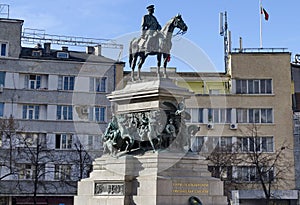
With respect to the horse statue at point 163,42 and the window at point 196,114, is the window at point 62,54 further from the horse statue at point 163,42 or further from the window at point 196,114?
the horse statue at point 163,42

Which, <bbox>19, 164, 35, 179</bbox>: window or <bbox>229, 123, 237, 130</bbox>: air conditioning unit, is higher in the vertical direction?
<bbox>229, 123, 237, 130</bbox>: air conditioning unit

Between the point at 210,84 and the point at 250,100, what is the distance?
191 inches

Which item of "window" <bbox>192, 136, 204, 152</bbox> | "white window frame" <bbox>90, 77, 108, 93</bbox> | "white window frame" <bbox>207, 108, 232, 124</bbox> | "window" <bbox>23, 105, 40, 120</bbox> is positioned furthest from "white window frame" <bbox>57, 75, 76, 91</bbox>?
"white window frame" <bbox>207, 108, 232, 124</bbox>

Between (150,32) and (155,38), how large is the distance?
1.06ft

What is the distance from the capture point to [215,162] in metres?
48.9

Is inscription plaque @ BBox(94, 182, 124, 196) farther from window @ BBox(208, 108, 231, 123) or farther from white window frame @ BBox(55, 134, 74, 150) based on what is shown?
window @ BBox(208, 108, 231, 123)

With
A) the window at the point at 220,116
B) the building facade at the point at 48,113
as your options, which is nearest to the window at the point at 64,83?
the building facade at the point at 48,113

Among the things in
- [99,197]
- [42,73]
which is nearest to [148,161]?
[99,197]

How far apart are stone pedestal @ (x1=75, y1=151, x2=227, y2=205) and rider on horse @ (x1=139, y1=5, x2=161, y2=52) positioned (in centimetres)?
466

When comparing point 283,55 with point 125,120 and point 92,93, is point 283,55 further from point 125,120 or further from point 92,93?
point 125,120

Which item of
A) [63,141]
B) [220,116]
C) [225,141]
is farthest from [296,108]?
[63,141]

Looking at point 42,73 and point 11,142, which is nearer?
point 11,142

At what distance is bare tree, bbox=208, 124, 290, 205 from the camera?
172ft

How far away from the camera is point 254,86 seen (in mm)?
59281
